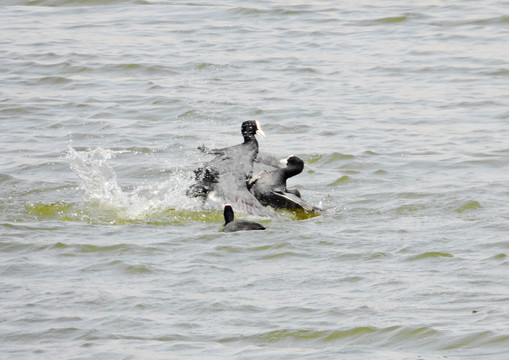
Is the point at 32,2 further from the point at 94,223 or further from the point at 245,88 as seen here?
the point at 94,223

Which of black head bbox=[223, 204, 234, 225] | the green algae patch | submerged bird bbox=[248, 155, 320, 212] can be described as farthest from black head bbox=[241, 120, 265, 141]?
black head bbox=[223, 204, 234, 225]

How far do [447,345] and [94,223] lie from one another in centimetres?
409

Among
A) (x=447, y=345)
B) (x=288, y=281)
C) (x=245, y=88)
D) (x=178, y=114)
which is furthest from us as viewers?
(x=245, y=88)

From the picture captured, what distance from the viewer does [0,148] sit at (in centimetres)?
1268

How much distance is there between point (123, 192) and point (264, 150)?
2175mm

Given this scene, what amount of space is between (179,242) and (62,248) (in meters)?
0.94

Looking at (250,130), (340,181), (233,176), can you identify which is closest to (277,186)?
(233,176)

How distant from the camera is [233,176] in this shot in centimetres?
1028

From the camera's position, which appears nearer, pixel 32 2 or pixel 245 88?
pixel 245 88

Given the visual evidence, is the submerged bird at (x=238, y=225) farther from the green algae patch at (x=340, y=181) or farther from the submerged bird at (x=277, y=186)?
the green algae patch at (x=340, y=181)

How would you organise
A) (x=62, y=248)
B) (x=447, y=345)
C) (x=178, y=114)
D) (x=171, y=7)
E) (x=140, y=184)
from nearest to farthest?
(x=447, y=345) → (x=62, y=248) → (x=140, y=184) → (x=178, y=114) → (x=171, y=7)

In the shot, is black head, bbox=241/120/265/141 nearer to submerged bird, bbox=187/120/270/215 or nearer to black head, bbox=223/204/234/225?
submerged bird, bbox=187/120/270/215

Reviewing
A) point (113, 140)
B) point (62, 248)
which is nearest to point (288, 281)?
point (62, 248)

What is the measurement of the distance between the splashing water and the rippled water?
0.03 m
